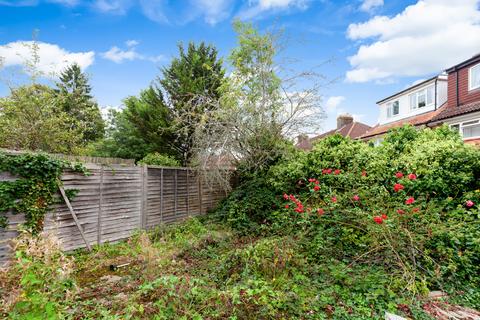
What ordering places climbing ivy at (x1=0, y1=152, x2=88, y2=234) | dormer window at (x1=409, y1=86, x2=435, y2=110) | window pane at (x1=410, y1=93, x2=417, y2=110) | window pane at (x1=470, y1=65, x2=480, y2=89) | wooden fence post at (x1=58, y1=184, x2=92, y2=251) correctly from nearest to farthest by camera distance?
climbing ivy at (x1=0, y1=152, x2=88, y2=234) < wooden fence post at (x1=58, y1=184, x2=92, y2=251) < window pane at (x1=470, y1=65, x2=480, y2=89) < dormer window at (x1=409, y1=86, x2=435, y2=110) < window pane at (x1=410, y1=93, x2=417, y2=110)

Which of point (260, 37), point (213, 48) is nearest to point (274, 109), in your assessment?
point (260, 37)

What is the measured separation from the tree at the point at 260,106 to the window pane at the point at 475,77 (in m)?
9.60

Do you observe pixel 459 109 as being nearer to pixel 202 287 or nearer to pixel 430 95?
pixel 430 95

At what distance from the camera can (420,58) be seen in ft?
37.7

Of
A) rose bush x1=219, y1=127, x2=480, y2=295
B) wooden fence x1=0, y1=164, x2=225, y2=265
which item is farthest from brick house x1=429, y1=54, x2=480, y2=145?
wooden fence x1=0, y1=164, x2=225, y2=265

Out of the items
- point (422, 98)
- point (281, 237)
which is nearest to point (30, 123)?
point (281, 237)

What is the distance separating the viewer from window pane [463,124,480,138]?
10.9 metres

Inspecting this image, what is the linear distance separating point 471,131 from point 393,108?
7.13 meters

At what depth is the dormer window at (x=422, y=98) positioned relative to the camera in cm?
1491

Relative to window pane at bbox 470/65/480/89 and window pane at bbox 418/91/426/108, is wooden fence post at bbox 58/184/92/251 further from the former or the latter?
window pane at bbox 418/91/426/108

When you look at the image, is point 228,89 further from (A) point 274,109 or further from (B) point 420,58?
(B) point 420,58

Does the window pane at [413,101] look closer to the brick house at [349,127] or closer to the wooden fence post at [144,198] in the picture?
the brick house at [349,127]

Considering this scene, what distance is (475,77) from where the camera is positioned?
1153cm

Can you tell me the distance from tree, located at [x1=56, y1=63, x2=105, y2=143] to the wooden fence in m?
5.74
